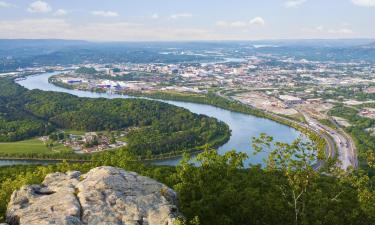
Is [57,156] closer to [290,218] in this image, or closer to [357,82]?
[290,218]

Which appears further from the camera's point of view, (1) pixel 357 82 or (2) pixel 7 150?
(1) pixel 357 82

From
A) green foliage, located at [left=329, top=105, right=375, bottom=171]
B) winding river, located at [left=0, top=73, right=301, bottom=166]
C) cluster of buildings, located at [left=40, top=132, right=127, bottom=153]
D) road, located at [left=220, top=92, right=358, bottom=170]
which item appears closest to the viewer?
road, located at [left=220, top=92, right=358, bottom=170]

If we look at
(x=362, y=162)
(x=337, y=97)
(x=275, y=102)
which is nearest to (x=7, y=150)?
(x=362, y=162)

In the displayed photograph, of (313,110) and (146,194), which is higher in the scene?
(146,194)

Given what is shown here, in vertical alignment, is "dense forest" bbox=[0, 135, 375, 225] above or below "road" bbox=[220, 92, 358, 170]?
above

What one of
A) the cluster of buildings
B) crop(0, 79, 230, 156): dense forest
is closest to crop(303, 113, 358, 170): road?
crop(0, 79, 230, 156): dense forest

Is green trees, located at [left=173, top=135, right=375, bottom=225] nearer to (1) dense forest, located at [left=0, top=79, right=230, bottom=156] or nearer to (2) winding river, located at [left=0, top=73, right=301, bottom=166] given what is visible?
(2) winding river, located at [left=0, top=73, right=301, bottom=166]
